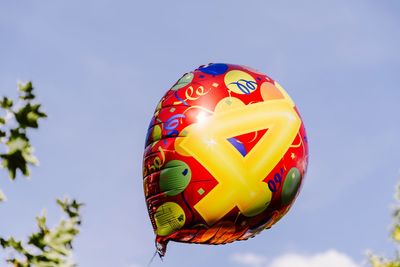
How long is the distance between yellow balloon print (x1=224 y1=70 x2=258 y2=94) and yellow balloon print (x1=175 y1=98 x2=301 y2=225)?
36 cm

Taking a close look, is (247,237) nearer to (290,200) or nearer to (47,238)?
(290,200)

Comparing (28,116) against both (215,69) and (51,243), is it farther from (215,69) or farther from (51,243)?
(215,69)

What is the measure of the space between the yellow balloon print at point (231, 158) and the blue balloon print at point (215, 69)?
0.90 metres

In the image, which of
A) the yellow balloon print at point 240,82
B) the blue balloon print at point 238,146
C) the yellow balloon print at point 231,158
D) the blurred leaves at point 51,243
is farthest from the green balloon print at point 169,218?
the blurred leaves at point 51,243

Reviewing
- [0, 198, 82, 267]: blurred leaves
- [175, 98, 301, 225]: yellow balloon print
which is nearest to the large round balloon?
[175, 98, 301, 225]: yellow balloon print

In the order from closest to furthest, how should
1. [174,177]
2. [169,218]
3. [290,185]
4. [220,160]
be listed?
[220,160] < [174,177] < [169,218] < [290,185]

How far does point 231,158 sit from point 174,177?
1.05m

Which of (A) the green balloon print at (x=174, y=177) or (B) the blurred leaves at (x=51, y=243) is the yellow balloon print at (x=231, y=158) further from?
(B) the blurred leaves at (x=51, y=243)

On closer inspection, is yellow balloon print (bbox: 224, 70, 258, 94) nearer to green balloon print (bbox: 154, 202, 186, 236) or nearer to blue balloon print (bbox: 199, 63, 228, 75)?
blue balloon print (bbox: 199, 63, 228, 75)

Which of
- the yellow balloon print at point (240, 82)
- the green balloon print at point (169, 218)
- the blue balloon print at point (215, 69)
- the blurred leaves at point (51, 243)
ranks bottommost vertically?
the blurred leaves at point (51, 243)

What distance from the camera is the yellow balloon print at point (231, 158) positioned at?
11008 mm

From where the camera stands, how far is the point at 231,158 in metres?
11.0

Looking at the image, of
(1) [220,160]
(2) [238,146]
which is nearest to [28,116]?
(1) [220,160]

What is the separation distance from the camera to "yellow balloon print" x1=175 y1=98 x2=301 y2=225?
11.0 meters
